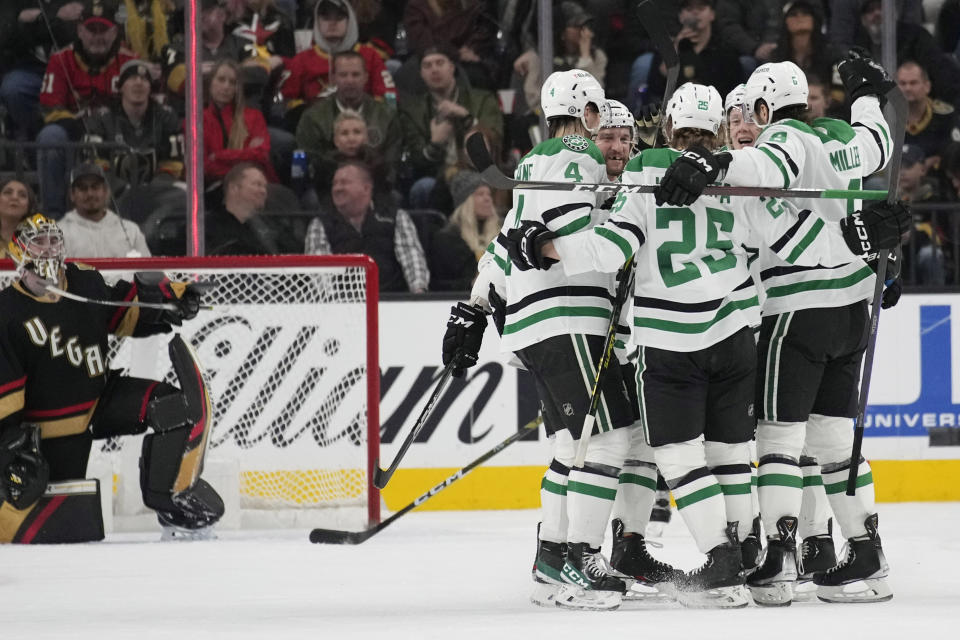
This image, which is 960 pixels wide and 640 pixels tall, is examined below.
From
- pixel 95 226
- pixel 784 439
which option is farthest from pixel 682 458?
pixel 95 226

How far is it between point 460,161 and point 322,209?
57 centimetres

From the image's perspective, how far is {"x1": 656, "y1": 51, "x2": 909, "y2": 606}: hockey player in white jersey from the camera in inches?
143

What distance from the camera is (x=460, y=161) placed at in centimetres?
611

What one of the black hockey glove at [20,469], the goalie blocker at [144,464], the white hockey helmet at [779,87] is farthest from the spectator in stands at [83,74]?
the white hockey helmet at [779,87]

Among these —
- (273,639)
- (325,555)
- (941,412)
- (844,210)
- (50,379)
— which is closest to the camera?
(273,639)

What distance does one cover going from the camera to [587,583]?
140 inches

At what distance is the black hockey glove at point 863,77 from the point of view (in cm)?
390

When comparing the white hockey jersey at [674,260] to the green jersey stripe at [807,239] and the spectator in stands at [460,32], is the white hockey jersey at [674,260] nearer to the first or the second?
the green jersey stripe at [807,239]

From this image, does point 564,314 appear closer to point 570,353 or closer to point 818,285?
point 570,353

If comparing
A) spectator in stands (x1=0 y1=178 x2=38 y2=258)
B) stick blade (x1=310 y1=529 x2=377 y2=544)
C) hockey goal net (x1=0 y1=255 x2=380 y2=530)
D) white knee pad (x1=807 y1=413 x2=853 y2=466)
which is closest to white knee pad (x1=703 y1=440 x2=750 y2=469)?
white knee pad (x1=807 y1=413 x2=853 y2=466)

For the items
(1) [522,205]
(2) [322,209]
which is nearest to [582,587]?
(1) [522,205]

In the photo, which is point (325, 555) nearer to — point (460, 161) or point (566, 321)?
point (566, 321)

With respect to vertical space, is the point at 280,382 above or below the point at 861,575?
above

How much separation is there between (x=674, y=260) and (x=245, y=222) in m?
2.80
